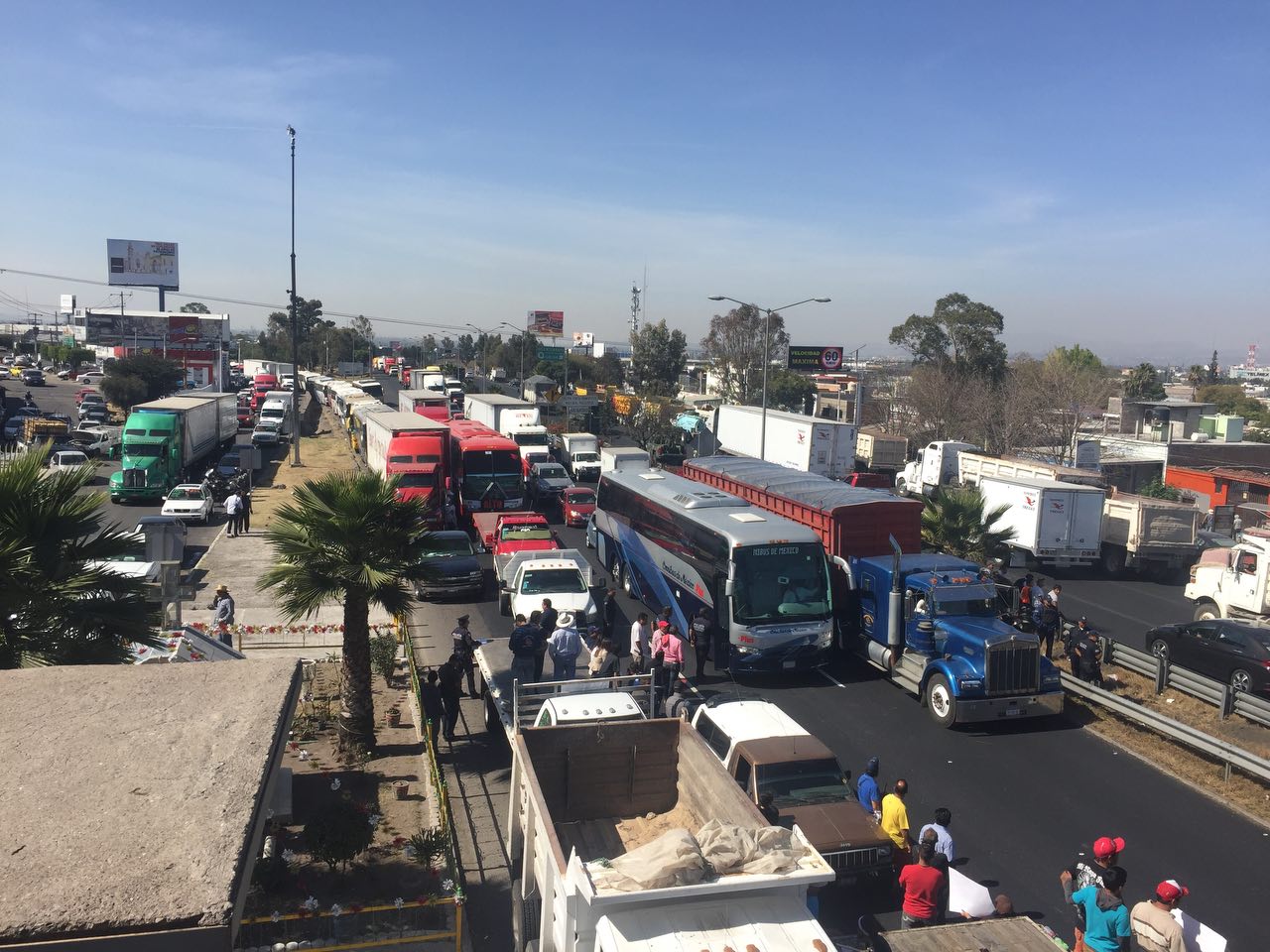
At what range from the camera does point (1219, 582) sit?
70.8 feet

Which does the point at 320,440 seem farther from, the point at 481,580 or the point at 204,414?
the point at 481,580

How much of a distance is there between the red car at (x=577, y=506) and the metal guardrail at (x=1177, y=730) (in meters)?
18.6

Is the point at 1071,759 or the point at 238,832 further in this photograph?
the point at 1071,759

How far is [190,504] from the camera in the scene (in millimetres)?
31016

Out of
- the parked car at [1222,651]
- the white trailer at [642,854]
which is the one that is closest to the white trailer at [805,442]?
the parked car at [1222,651]

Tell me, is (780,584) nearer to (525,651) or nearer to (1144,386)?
(525,651)

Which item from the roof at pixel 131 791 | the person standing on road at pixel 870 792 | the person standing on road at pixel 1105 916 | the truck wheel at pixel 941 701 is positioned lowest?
the truck wheel at pixel 941 701

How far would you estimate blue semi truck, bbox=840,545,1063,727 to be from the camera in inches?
582

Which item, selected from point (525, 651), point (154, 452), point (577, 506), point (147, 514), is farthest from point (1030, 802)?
point (154, 452)

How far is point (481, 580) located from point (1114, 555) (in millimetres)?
18673

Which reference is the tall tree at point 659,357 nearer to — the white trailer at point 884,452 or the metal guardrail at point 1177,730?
the white trailer at point 884,452

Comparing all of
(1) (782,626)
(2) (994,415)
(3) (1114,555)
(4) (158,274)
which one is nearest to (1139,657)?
(1) (782,626)

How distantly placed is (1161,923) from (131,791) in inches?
303

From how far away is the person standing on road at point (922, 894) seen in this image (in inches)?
328
